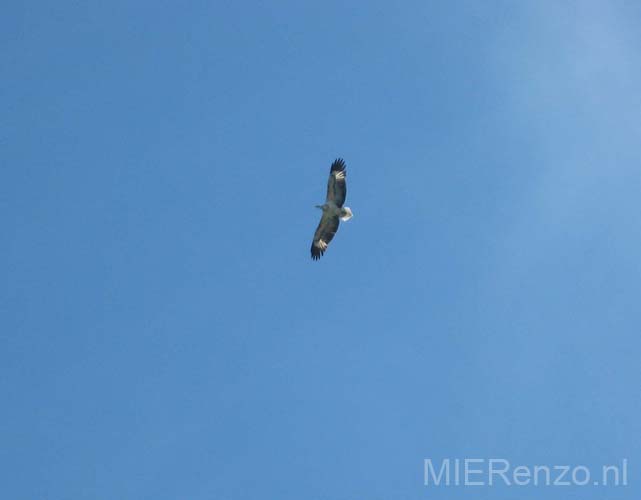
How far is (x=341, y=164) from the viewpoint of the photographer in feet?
89.8

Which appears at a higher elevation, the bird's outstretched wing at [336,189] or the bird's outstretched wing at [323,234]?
the bird's outstretched wing at [336,189]

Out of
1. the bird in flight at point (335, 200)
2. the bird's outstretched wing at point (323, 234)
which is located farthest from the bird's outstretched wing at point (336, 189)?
the bird's outstretched wing at point (323, 234)

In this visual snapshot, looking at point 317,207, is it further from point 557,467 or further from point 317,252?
point 557,467

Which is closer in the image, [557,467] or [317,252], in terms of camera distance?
[557,467]

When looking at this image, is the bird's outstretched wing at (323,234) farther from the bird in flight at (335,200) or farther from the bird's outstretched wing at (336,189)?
the bird's outstretched wing at (336,189)

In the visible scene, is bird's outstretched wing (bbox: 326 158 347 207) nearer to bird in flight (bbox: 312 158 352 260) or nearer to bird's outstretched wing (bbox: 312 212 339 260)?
bird in flight (bbox: 312 158 352 260)

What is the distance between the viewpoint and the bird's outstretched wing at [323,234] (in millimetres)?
27406

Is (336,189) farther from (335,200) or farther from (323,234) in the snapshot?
(323,234)

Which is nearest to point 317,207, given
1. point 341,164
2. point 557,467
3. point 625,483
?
point 341,164

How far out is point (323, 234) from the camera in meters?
28.1

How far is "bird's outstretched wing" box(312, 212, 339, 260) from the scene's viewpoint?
89.9 feet

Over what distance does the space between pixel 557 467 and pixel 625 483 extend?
7.15ft

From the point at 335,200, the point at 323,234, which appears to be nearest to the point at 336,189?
the point at 335,200

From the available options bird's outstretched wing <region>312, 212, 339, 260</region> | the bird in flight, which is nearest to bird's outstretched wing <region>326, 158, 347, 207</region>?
the bird in flight
